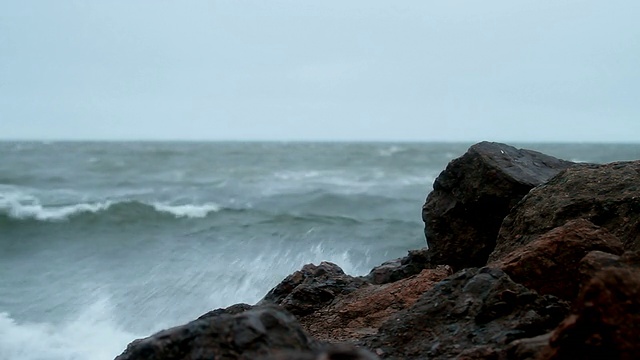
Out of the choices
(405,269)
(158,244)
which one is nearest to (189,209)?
(158,244)

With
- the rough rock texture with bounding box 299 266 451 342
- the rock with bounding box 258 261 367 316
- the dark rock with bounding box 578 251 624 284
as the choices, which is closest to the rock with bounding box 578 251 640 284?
the dark rock with bounding box 578 251 624 284

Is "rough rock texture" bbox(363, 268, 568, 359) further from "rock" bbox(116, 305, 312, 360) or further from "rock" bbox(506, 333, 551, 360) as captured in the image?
"rock" bbox(116, 305, 312, 360)

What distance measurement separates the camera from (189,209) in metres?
17.7

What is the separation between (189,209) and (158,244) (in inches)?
174

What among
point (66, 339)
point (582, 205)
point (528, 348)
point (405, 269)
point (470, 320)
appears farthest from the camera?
point (66, 339)

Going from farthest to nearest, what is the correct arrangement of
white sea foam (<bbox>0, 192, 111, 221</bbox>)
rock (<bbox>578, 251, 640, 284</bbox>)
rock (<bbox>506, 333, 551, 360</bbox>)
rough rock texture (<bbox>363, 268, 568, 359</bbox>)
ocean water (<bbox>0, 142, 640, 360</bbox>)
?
white sea foam (<bbox>0, 192, 111, 221</bbox>) → ocean water (<bbox>0, 142, 640, 360</bbox>) → rough rock texture (<bbox>363, 268, 568, 359</bbox>) → rock (<bbox>578, 251, 640, 284</bbox>) → rock (<bbox>506, 333, 551, 360</bbox>)

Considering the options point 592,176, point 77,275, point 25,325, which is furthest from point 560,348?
point 77,275

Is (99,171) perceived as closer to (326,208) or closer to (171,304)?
(326,208)

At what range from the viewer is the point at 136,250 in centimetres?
1275

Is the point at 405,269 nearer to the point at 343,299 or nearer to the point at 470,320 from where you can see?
the point at 343,299

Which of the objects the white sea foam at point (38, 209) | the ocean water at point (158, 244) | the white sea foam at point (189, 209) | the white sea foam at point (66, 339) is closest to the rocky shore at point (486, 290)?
the white sea foam at point (66, 339)

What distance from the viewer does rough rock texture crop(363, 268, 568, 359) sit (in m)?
2.96

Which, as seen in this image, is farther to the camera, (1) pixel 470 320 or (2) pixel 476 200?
(2) pixel 476 200

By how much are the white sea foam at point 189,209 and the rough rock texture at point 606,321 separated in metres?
14.7
